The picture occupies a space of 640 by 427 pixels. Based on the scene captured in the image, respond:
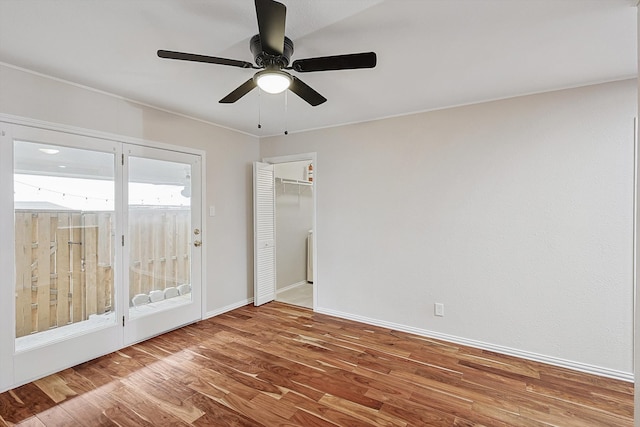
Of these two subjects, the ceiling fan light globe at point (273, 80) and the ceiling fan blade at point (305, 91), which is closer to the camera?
the ceiling fan light globe at point (273, 80)

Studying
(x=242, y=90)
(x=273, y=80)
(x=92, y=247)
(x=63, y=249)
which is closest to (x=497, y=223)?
(x=273, y=80)

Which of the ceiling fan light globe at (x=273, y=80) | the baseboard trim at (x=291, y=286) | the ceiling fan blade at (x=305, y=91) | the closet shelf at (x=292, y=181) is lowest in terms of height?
the baseboard trim at (x=291, y=286)

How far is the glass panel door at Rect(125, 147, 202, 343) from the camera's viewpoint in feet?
9.62

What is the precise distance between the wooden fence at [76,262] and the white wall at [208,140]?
0.60m

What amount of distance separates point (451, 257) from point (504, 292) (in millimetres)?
544

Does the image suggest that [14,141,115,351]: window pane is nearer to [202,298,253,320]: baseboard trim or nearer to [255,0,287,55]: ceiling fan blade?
[202,298,253,320]: baseboard trim

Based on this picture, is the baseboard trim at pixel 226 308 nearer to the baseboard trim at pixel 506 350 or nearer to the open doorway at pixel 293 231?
the open doorway at pixel 293 231

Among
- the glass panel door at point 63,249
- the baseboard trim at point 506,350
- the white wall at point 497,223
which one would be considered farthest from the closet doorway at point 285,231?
the glass panel door at point 63,249

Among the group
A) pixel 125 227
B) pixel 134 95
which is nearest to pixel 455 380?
pixel 125 227

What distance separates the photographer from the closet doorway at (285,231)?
4.05 meters

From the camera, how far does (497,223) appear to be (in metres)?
2.77

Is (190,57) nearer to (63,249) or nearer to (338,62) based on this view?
(338,62)

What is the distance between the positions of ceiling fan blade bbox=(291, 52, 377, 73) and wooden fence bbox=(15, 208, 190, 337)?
234 cm

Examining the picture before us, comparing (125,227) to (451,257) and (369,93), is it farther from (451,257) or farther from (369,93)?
(451,257)
